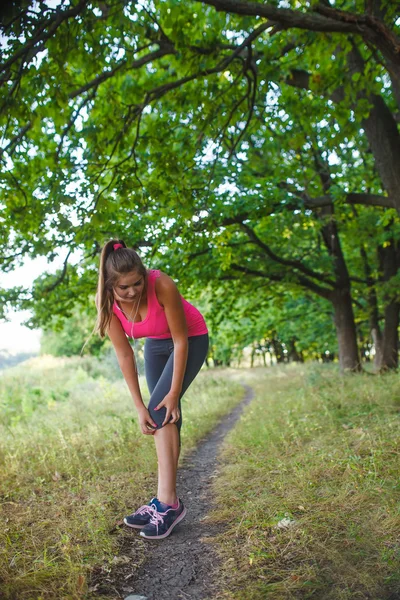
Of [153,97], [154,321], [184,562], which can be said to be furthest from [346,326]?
[184,562]

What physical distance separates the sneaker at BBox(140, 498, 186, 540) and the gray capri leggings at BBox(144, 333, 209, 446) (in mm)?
579

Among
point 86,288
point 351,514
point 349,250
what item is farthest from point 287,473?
point 349,250

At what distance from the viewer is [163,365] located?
3736 mm

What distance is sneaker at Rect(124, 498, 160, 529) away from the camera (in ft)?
11.3

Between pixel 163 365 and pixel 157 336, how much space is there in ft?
0.86

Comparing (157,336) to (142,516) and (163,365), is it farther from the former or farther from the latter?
(142,516)

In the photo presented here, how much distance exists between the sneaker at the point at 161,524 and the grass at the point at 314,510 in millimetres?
377

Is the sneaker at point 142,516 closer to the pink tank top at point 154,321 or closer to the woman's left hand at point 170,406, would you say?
the woman's left hand at point 170,406

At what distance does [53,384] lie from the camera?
18109 mm

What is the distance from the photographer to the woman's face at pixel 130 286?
3.28 meters

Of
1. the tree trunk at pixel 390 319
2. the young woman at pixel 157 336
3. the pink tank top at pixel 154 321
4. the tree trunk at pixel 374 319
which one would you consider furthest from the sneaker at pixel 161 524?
the tree trunk at pixel 374 319

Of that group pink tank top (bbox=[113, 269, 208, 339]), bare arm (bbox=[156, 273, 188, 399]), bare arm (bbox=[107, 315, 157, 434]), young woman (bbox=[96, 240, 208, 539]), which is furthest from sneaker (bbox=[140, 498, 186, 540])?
pink tank top (bbox=[113, 269, 208, 339])

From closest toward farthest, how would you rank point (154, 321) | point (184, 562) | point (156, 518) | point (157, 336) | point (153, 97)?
point (184, 562) → point (156, 518) → point (154, 321) → point (157, 336) → point (153, 97)

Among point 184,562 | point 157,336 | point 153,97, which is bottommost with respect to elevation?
point 184,562
